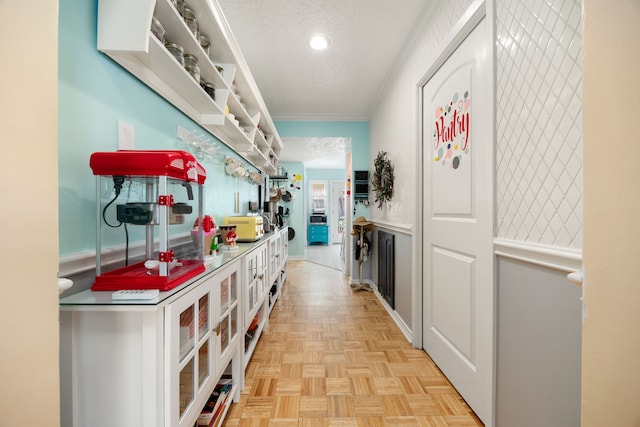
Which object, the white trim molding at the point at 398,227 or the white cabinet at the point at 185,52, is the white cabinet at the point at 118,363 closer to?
the white cabinet at the point at 185,52

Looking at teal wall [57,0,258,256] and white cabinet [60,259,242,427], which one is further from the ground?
teal wall [57,0,258,256]

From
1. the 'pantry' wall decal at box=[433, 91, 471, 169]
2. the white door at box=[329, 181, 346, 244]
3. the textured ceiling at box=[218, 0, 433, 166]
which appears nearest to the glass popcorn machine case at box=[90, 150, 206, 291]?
the 'pantry' wall decal at box=[433, 91, 471, 169]

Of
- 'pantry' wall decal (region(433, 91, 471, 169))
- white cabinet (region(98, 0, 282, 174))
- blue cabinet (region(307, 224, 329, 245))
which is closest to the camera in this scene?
white cabinet (region(98, 0, 282, 174))

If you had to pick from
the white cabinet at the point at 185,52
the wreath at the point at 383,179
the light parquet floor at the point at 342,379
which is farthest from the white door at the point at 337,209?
the white cabinet at the point at 185,52

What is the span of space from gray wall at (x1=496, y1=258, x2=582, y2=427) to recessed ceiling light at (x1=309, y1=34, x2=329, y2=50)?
2149 mm

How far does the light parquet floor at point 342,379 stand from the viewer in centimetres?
140

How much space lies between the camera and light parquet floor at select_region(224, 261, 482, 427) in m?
1.40

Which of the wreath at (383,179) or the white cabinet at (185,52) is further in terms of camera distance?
the wreath at (383,179)

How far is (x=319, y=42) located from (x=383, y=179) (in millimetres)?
1516

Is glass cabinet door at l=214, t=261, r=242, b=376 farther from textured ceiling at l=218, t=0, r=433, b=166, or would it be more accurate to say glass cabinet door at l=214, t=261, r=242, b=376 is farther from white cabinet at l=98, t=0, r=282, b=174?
textured ceiling at l=218, t=0, r=433, b=166

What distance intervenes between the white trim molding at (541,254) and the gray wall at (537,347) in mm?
34

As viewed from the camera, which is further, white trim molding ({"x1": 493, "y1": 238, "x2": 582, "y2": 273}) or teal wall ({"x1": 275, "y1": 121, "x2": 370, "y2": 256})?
teal wall ({"x1": 275, "y1": 121, "x2": 370, "y2": 256})

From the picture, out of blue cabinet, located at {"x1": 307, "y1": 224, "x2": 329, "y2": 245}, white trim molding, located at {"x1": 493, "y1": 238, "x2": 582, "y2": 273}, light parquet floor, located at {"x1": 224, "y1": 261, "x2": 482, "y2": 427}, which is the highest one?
white trim molding, located at {"x1": 493, "y1": 238, "x2": 582, "y2": 273}
